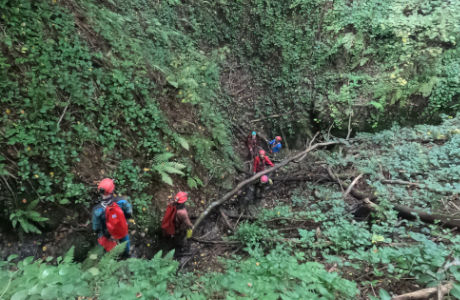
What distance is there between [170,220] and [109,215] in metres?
1.30

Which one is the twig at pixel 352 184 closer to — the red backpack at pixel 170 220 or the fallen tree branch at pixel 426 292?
the fallen tree branch at pixel 426 292

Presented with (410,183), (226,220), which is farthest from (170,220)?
(410,183)

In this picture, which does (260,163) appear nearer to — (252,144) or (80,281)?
(252,144)

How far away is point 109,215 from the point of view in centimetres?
404

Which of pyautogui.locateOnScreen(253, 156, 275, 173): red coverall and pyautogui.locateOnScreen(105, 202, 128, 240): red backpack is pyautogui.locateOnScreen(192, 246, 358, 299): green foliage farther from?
pyautogui.locateOnScreen(253, 156, 275, 173): red coverall

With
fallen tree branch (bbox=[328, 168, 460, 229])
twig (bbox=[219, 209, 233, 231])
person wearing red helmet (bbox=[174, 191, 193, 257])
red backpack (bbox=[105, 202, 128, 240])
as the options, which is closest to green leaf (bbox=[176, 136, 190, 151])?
person wearing red helmet (bbox=[174, 191, 193, 257])

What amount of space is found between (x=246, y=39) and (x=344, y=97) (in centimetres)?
476

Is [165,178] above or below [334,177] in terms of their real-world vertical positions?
above

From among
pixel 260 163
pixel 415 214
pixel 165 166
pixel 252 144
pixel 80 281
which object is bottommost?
pixel 260 163

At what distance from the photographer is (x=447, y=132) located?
6902 mm

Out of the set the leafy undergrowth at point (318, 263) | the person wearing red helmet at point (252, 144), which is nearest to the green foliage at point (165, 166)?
the leafy undergrowth at point (318, 263)

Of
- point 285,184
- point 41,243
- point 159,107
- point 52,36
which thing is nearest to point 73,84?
point 52,36

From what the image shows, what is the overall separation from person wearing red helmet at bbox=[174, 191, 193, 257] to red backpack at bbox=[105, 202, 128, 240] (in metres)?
1.09

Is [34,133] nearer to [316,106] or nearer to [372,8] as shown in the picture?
[316,106]
